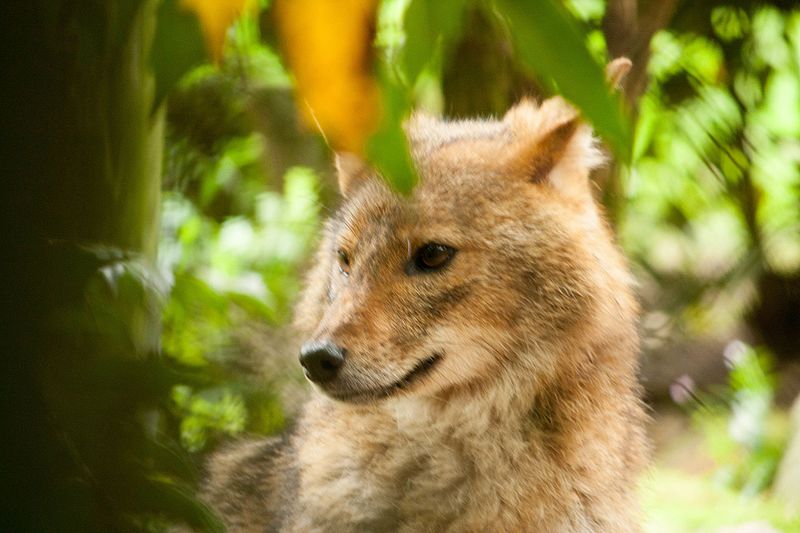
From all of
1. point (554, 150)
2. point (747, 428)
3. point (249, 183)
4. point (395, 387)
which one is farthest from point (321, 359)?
point (747, 428)

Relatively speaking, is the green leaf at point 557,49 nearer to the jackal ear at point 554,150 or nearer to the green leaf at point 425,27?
the green leaf at point 425,27

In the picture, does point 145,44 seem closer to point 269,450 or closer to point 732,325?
point 269,450

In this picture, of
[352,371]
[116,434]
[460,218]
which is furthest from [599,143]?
[116,434]

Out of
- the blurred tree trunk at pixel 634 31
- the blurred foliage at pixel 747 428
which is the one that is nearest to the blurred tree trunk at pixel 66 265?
the blurred tree trunk at pixel 634 31

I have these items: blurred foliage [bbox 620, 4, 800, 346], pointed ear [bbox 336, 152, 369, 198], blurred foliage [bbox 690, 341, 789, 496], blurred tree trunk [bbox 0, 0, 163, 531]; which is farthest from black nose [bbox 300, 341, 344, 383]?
blurred foliage [bbox 690, 341, 789, 496]

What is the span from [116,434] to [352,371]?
0.91 meters

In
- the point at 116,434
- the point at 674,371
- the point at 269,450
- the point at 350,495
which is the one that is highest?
the point at 116,434

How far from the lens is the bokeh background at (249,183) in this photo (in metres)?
0.74

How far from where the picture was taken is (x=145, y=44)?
1.22 m

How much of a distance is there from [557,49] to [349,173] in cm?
153

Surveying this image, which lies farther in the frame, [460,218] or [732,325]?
[732,325]

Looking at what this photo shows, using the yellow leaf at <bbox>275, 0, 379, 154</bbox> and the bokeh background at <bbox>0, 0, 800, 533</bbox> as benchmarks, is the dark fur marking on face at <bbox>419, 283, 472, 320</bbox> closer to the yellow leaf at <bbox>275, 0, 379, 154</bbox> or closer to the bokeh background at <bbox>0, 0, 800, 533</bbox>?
the bokeh background at <bbox>0, 0, 800, 533</bbox>

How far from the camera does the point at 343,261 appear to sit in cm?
206

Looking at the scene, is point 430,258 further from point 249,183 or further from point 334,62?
point 249,183
